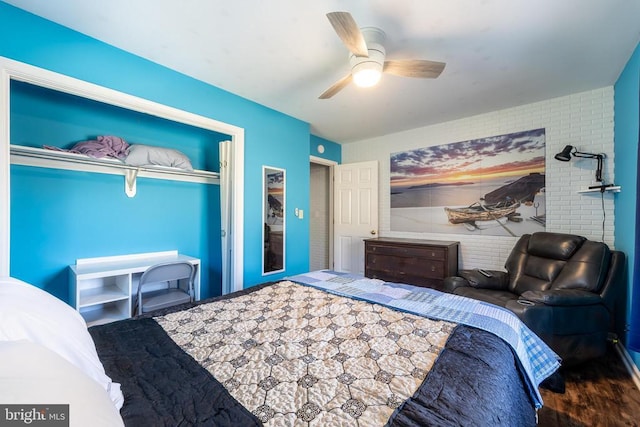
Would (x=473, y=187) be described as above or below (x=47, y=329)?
above

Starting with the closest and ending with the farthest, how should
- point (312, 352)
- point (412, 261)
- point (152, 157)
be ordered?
point (312, 352)
point (152, 157)
point (412, 261)

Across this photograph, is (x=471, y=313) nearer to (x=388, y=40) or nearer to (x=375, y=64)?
(x=375, y=64)

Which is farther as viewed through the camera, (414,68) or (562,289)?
(562,289)

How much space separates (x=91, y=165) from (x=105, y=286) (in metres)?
1.10

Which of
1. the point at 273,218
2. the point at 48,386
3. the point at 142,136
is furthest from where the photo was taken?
the point at 273,218

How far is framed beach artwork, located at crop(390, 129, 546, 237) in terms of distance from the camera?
308cm

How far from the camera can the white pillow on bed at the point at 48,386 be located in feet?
1.61

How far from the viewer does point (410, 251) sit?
346 cm

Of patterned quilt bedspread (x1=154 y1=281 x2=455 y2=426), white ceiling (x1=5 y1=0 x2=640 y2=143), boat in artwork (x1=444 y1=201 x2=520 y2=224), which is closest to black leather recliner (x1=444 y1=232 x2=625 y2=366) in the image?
boat in artwork (x1=444 y1=201 x2=520 y2=224)

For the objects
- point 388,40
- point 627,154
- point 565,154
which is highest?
point 388,40

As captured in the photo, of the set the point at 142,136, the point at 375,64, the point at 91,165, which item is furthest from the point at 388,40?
the point at 91,165

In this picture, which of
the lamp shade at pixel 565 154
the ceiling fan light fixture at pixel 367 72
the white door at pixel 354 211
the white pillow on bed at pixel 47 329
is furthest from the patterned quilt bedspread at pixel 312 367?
the white door at pixel 354 211

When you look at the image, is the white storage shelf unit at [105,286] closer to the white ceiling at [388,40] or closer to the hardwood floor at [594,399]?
the white ceiling at [388,40]

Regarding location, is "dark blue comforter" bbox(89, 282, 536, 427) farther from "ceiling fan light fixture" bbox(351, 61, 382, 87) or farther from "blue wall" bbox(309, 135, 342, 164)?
"blue wall" bbox(309, 135, 342, 164)
